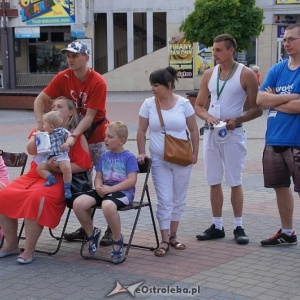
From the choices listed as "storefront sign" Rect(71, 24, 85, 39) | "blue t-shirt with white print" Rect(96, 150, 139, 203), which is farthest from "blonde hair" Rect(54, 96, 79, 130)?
"storefront sign" Rect(71, 24, 85, 39)

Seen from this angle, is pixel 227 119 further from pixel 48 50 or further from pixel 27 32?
pixel 48 50

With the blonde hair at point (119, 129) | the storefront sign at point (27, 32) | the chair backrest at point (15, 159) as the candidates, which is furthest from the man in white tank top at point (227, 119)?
the storefront sign at point (27, 32)

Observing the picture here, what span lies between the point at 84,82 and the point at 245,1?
19084 mm

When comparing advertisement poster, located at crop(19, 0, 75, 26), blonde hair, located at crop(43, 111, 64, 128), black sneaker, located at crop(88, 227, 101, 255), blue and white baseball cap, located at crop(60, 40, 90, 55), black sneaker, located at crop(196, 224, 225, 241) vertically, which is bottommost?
black sneaker, located at crop(196, 224, 225, 241)

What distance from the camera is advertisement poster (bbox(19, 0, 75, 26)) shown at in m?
33.5

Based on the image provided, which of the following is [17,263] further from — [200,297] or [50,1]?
[50,1]

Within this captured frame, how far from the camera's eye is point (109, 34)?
34062 mm

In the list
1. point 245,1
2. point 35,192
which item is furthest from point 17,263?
point 245,1

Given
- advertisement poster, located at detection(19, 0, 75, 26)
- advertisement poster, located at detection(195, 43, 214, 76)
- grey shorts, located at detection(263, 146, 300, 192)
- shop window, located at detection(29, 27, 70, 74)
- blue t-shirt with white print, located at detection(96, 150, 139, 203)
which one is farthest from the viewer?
shop window, located at detection(29, 27, 70, 74)

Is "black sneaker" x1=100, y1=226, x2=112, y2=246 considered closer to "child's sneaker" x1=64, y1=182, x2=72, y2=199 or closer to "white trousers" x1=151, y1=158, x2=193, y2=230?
"white trousers" x1=151, y1=158, x2=193, y2=230

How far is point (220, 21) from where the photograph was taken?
23.4 m

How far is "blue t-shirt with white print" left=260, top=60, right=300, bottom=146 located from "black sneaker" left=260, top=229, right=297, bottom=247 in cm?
92

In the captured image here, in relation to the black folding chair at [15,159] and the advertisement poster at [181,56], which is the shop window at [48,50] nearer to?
the advertisement poster at [181,56]

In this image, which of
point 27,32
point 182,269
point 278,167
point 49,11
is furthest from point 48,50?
point 182,269
